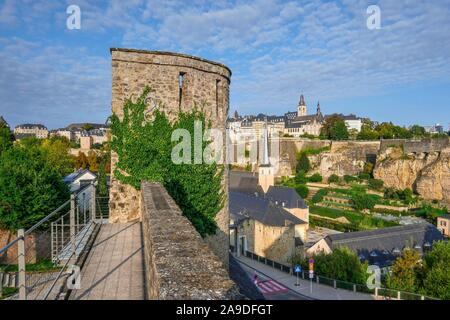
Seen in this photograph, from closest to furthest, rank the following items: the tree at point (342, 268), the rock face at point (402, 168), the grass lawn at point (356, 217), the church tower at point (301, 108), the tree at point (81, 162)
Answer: the tree at point (342, 268), the grass lawn at point (356, 217), the rock face at point (402, 168), the tree at point (81, 162), the church tower at point (301, 108)

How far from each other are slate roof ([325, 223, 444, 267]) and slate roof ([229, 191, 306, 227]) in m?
4.76

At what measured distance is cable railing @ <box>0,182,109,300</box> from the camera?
3.88 meters

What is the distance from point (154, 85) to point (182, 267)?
767 centimetres

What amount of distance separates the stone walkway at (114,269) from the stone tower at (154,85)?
3.90ft

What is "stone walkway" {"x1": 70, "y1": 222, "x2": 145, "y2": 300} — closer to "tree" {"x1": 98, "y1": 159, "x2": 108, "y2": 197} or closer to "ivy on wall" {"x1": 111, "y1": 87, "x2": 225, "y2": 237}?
"ivy on wall" {"x1": 111, "y1": 87, "x2": 225, "y2": 237}

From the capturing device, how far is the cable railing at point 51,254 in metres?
3.88

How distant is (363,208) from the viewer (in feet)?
172

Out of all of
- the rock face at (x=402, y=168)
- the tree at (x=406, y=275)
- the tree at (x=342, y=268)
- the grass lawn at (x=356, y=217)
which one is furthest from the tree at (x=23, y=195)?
the rock face at (x=402, y=168)

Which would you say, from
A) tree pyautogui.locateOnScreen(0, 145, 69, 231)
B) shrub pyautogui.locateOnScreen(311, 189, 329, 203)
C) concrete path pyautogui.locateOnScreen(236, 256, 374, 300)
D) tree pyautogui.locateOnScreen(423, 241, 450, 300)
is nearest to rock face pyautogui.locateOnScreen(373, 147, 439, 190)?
shrub pyautogui.locateOnScreen(311, 189, 329, 203)

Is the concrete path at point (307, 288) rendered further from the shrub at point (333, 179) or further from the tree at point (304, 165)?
the tree at point (304, 165)

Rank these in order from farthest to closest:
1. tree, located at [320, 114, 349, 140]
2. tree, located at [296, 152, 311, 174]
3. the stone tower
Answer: tree, located at [320, 114, 349, 140], tree, located at [296, 152, 311, 174], the stone tower

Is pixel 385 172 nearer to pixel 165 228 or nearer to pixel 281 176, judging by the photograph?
pixel 281 176

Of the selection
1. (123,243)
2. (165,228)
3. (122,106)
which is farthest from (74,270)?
(122,106)
